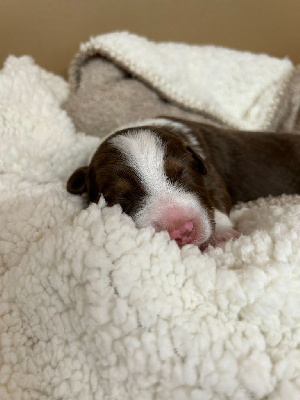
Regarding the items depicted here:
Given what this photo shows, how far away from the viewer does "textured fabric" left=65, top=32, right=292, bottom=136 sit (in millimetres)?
2584

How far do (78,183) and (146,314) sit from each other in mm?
931

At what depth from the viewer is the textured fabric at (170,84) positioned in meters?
2.58

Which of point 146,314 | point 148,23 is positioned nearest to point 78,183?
point 146,314

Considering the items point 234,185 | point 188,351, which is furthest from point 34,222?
point 234,185

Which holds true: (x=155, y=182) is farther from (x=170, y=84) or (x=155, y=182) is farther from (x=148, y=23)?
(x=148, y=23)

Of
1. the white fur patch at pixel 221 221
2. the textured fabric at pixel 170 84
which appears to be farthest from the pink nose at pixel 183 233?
the textured fabric at pixel 170 84

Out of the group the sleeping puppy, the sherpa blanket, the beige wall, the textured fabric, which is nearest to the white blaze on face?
the sleeping puppy

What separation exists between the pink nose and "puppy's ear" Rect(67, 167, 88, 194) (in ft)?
1.97

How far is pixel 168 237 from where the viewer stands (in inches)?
54.2

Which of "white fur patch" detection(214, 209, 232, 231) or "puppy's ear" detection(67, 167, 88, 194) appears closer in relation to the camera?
"white fur patch" detection(214, 209, 232, 231)

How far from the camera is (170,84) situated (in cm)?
273

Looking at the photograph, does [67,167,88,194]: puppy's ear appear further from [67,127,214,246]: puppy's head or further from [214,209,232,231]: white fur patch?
[214,209,232,231]: white fur patch

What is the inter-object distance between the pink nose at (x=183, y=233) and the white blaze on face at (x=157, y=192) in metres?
0.01

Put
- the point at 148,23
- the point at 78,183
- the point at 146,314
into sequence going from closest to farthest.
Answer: the point at 146,314, the point at 78,183, the point at 148,23
